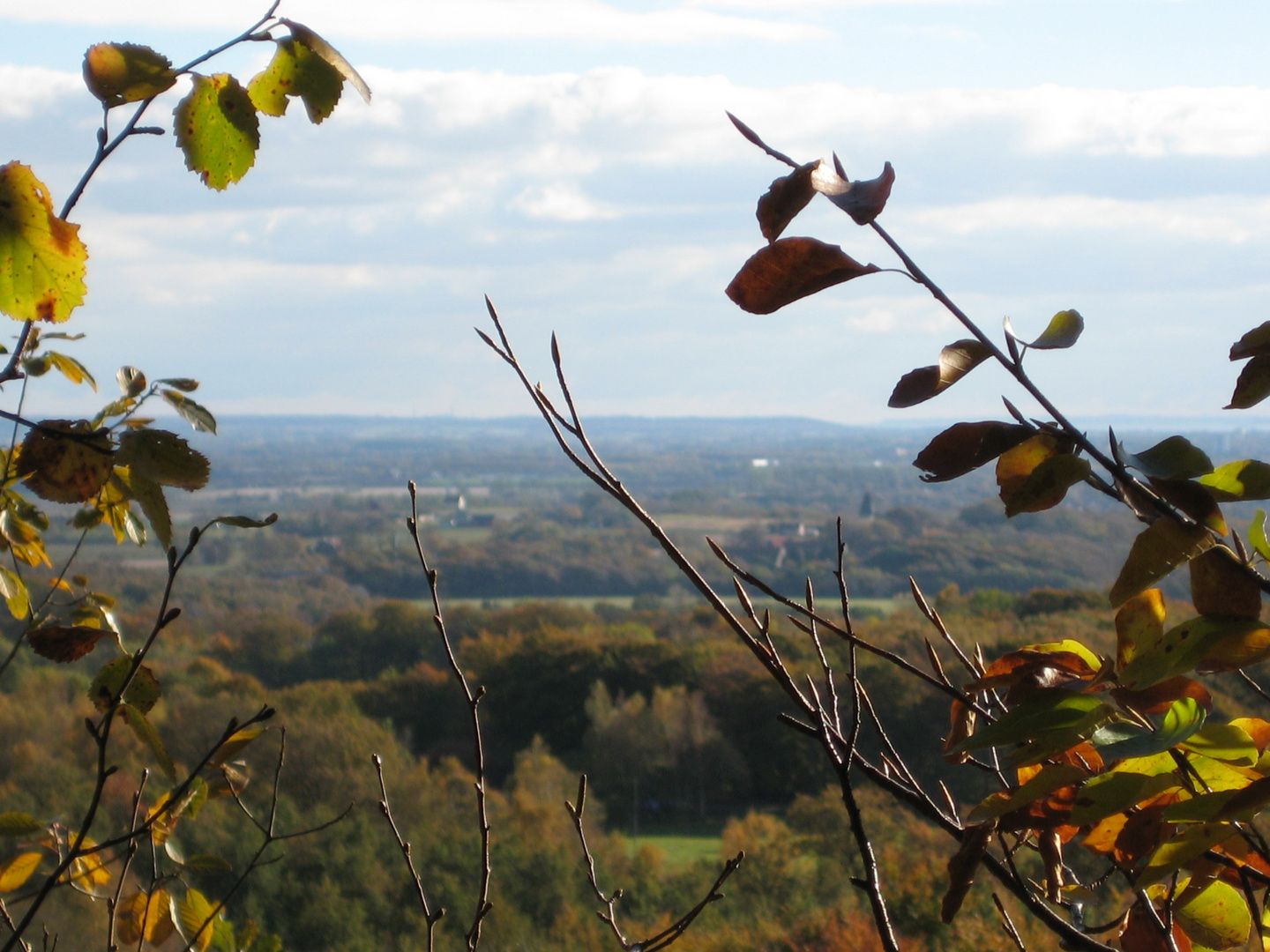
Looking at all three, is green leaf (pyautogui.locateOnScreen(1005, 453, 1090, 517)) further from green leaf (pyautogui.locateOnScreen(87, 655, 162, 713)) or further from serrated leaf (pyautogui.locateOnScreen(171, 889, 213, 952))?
serrated leaf (pyautogui.locateOnScreen(171, 889, 213, 952))

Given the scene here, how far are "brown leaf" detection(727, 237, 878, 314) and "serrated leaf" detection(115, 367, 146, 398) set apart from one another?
1.31 meters

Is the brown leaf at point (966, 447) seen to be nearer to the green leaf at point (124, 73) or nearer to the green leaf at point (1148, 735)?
the green leaf at point (1148, 735)

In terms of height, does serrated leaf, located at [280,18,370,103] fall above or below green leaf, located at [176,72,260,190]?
above

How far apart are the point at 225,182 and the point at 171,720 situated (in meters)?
26.2

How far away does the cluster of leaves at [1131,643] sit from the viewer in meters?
0.66

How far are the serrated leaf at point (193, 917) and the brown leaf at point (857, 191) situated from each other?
1304 millimetres

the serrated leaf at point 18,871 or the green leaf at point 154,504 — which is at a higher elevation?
the green leaf at point 154,504

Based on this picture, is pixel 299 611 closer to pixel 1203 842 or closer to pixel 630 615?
pixel 630 615

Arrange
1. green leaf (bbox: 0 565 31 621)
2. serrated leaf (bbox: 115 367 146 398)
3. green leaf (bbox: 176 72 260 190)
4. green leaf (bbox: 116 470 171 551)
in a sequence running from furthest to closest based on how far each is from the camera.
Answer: serrated leaf (bbox: 115 367 146 398)
green leaf (bbox: 0 565 31 621)
green leaf (bbox: 176 72 260 190)
green leaf (bbox: 116 470 171 551)

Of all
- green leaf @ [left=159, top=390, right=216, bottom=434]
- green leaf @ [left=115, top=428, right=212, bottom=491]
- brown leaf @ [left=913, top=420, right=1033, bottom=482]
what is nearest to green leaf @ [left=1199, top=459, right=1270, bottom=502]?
brown leaf @ [left=913, top=420, right=1033, bottom=482]

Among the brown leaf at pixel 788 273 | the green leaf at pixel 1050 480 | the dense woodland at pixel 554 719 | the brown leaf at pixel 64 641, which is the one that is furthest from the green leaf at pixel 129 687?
the dense woodland at pixel 554 719

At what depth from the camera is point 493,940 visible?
20.2m

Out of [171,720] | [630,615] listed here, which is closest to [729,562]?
[171,720]

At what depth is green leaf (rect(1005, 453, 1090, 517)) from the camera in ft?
2.25
